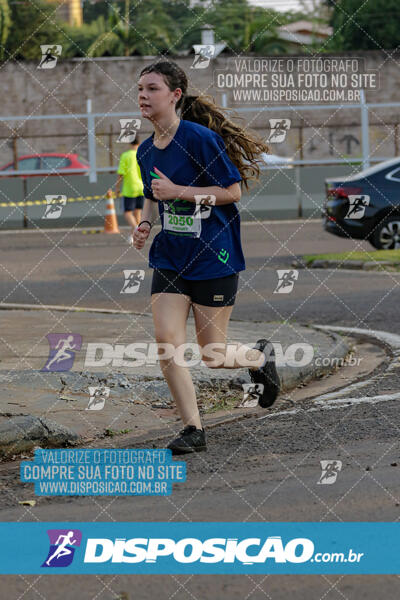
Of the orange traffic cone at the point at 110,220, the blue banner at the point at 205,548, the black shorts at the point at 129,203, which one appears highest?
the blue banner at the point at 205,548

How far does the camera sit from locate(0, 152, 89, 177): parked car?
92.9ft

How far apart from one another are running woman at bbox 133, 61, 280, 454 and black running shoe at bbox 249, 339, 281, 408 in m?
0.60

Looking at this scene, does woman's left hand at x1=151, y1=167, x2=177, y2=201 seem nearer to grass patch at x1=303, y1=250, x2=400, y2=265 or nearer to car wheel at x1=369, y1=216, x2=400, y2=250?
grass patch at x1=303, y1=250, x2=400, y2=265

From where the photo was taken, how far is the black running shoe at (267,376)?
6707mm

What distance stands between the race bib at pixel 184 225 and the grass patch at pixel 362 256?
9637 mm

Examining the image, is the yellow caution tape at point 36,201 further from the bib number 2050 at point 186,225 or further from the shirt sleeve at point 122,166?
the bib number 2050 at point 186,225

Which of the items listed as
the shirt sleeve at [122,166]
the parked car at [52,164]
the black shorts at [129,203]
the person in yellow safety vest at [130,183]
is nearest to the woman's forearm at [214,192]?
the person in yellow safety vest at [130,183]

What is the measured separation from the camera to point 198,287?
6.09 m

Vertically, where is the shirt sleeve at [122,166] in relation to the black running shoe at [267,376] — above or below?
below

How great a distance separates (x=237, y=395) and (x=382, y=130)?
37525 mm

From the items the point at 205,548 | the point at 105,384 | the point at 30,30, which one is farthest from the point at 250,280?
the point at 30,30

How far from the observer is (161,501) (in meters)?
5.00

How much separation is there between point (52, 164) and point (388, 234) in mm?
13566

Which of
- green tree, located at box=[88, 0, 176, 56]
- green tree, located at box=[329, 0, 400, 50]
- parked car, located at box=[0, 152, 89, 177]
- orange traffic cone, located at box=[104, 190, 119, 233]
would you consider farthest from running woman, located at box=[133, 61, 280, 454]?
green tree, located at box=[329, 0, 400, 50]
